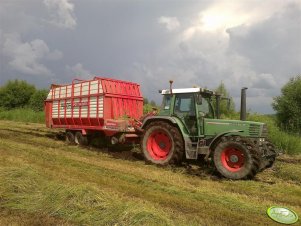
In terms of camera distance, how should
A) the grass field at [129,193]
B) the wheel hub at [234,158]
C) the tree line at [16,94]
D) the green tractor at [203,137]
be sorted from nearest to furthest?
the grass field at [129,193], the green tractor at [203,137], the wheel hub at [234,158], the tree line at [16,94]

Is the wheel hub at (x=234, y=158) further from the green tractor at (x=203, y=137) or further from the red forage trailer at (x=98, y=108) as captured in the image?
the red forage trailer at (x=98, y=108)

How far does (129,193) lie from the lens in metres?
7.07

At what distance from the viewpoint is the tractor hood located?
9.07 metres

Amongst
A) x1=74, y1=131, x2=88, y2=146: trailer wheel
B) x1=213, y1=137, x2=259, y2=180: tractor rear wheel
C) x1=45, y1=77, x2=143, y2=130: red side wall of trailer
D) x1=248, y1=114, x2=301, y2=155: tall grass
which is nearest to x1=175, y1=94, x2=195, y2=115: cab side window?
x1=213, y1=137, x2=259, y2=180: tractor rear wheel

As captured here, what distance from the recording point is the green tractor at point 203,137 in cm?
859

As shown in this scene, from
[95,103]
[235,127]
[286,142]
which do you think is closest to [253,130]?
[235,127]

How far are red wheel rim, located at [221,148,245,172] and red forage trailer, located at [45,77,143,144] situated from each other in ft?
12.2

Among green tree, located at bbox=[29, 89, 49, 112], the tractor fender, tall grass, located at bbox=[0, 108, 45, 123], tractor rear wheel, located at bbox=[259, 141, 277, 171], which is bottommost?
tractor rear wheel, located at bbox=[259, 141, 277, 171]

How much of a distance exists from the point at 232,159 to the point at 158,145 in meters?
2.47

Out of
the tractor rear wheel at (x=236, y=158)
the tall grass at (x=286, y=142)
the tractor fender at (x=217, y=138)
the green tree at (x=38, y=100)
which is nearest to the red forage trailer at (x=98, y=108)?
the tractor fender at (x=217, y=138)

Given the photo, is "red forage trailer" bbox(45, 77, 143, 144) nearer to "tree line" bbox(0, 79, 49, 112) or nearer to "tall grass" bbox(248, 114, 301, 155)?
"tall grass" bbox(248, 114, 301, 155)

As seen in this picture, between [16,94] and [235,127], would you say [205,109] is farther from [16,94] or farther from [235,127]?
[16,94]

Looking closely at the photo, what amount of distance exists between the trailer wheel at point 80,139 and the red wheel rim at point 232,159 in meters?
6.20

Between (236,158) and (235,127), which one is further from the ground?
(235,127)
